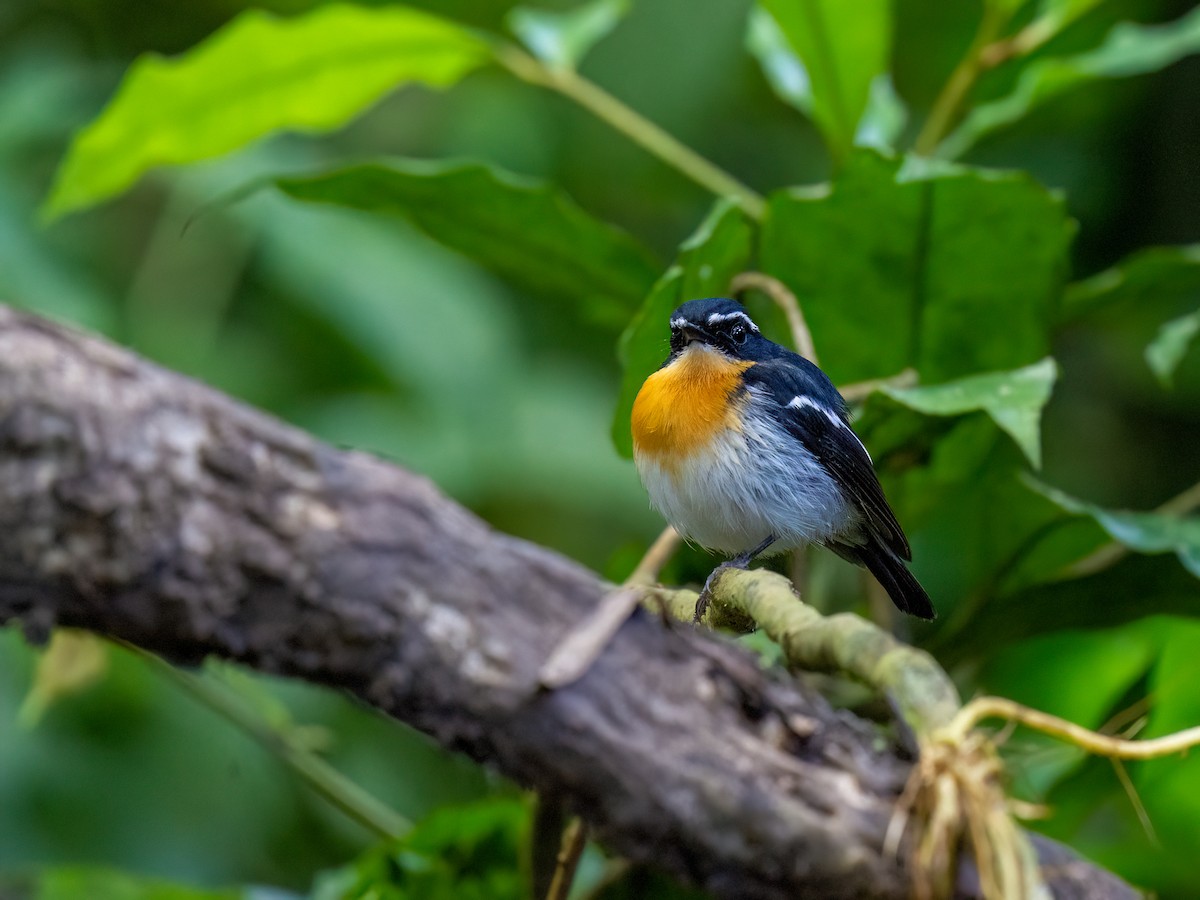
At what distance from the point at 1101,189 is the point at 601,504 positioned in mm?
2282

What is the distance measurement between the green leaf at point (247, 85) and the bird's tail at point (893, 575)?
4.40 feet

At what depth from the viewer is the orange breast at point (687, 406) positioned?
2336 millimetres

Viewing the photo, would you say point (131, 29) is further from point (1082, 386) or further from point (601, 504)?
point (1082, 386)

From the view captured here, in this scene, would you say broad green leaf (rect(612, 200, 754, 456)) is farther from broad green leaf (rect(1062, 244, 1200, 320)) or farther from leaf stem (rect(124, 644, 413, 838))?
leaf stem (rect(124, 644, 413, 838))

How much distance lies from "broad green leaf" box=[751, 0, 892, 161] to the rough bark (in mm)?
1692

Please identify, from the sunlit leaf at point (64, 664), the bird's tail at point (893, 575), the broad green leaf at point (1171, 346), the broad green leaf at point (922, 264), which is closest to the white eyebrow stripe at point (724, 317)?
the broad green leaf at point (922, 264)

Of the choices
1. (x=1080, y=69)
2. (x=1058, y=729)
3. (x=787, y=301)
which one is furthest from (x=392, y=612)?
(x=1080, y=69)

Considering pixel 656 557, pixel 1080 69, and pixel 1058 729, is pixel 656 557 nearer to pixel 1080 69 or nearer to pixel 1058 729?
pixel 1058 729

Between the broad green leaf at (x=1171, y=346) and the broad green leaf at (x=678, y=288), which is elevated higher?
the broad green leaf at (x=1171, y=346)

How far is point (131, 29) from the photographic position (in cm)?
536

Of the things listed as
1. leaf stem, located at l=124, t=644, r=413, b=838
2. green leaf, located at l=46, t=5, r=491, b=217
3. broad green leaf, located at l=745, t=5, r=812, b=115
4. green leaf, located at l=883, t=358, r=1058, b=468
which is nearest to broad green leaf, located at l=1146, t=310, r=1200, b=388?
green leaf, located at l=883, t=358, r=1058, b=468

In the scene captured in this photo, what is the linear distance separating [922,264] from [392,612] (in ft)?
4.94

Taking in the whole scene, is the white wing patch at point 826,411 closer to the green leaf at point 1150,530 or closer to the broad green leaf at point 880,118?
the green leaf at point 1150,530

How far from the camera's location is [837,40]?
7.89 feet
